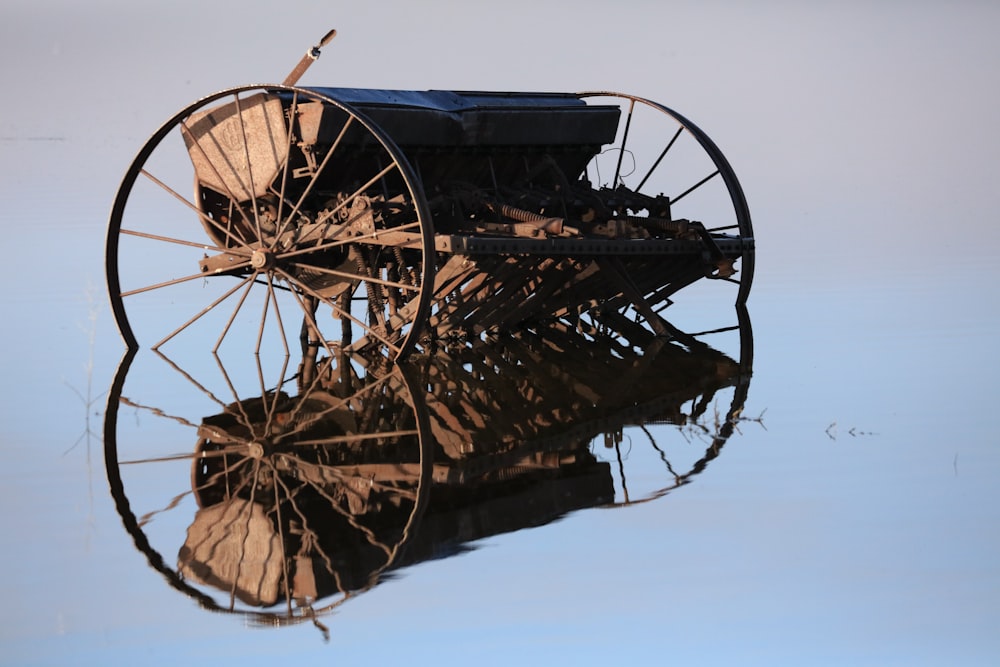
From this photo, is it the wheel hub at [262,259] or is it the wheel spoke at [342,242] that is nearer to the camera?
the wheel spoke at [342,242]

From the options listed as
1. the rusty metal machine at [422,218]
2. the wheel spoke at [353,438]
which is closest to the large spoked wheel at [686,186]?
the rusty metal machine at [422,218]

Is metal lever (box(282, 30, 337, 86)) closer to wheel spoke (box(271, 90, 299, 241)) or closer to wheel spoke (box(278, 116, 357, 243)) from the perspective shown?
wheel spoke (box(271, 90, 299, 241))

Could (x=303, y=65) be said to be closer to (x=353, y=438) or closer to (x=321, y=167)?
(x=321, y=167)

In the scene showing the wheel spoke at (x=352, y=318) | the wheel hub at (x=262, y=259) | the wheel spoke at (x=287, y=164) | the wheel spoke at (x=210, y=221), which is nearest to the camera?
the wheel spoke at (x=352, y=318)

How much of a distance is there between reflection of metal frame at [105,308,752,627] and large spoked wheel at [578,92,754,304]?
1.32 m

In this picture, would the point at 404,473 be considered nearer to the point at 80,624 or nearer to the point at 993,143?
the point at 80,624

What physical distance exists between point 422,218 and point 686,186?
2121cm

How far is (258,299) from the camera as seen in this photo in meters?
20.1

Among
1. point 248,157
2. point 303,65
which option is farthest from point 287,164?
point 303,65

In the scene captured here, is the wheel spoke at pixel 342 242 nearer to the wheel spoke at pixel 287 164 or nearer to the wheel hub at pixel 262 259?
the wheel hub at pixel 262 259

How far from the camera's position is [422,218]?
43.8 feet

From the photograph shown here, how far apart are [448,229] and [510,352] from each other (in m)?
1.29

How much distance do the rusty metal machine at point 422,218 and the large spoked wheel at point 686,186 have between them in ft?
0.14

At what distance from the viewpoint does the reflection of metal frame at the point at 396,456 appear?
336 inches
